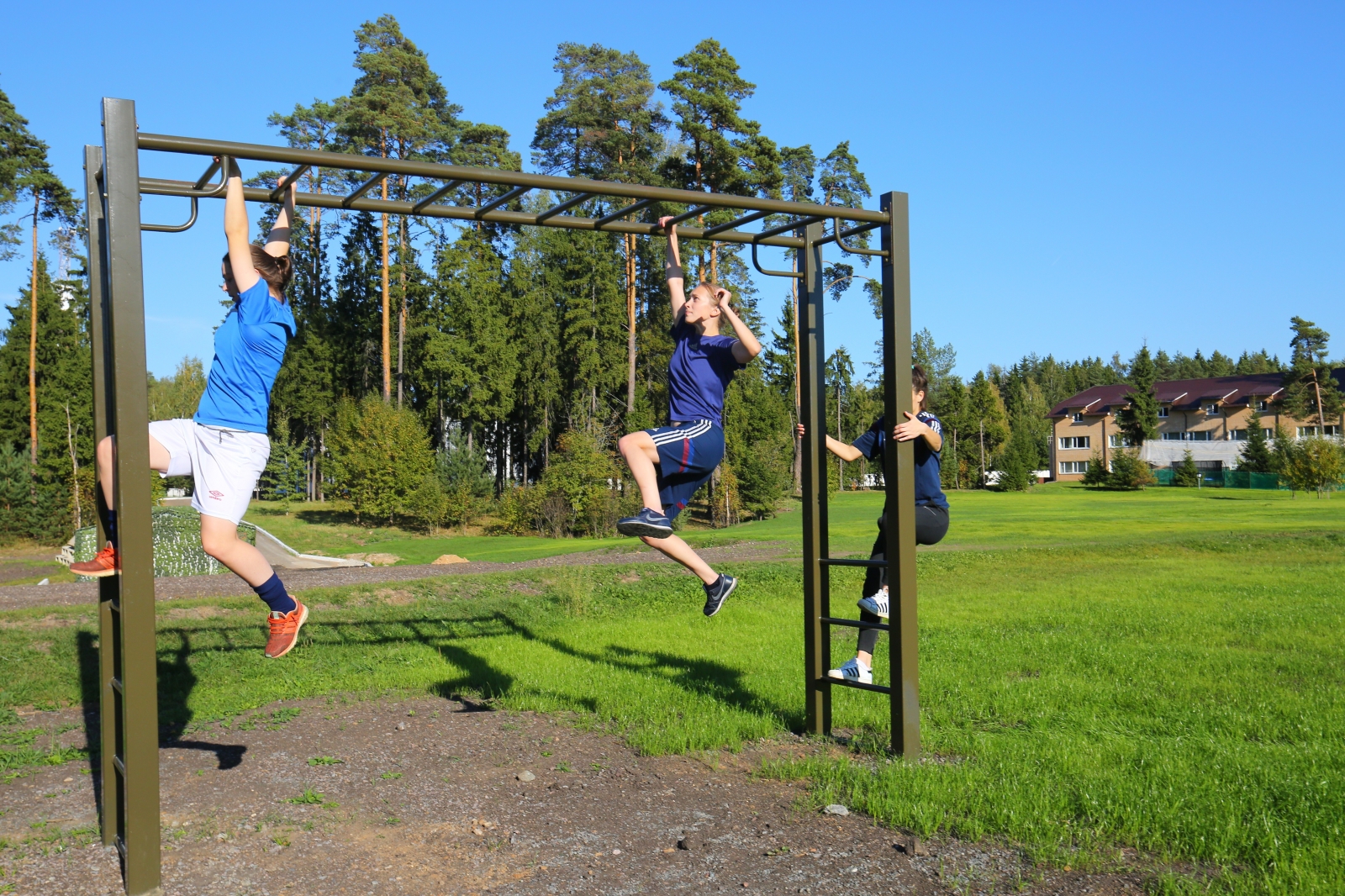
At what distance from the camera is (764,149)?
31.0 metres

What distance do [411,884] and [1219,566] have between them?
1519cm

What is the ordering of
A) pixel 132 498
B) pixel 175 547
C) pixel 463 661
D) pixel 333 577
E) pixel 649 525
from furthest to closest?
pixel 175 547, pixel 333 577, pixel 463 661, pixel 649 525, pixel 132 498

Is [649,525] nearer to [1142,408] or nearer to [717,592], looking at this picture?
[717,592]

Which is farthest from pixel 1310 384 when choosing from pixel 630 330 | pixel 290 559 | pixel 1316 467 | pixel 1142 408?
pixel 290 559

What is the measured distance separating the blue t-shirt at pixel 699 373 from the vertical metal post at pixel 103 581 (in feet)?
9.55

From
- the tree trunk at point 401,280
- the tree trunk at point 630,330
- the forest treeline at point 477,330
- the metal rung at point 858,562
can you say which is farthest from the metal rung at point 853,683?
the tree trunk at point 401,280

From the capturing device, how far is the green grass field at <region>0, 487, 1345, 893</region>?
4.34 meters

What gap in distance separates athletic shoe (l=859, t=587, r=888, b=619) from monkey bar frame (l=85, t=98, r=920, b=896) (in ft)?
0.90

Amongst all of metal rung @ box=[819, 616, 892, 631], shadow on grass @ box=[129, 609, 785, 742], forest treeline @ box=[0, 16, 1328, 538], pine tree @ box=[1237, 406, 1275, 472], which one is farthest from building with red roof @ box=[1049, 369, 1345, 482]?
metal rung @ box=[819, 616, 892, 631]

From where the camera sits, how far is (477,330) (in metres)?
37.4

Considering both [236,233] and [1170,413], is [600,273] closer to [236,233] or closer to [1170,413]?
[236,233]

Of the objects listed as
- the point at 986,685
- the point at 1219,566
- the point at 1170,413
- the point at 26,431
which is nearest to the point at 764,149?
the point at 1219,566

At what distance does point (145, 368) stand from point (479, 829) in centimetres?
245

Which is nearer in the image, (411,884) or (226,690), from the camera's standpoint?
(411,884)
